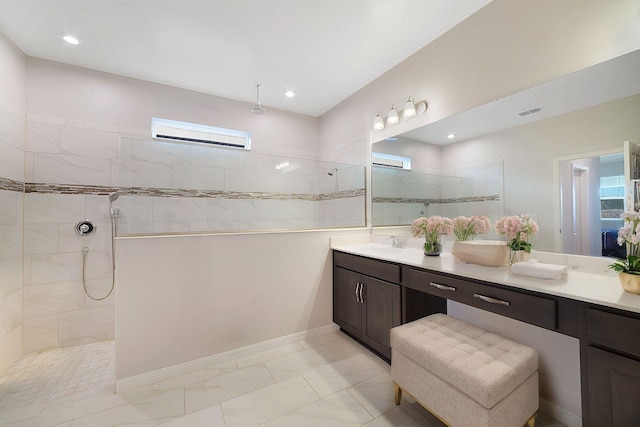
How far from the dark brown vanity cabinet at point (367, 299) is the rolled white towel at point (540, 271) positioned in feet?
2.36

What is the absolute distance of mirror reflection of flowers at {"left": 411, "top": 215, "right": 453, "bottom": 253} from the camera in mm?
1968

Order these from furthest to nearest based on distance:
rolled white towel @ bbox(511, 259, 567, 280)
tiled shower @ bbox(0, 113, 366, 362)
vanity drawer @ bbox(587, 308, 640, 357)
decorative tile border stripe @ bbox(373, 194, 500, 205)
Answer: tiled shower @ bbox(0, 113, 366, 362) < decorative tile border stripe @ bbox(373, 194, 500, 205) < rolled white towel @ bbox(511, 259, 567, 280) < vanity drawer @ bbox(587, 308, 640, 357)

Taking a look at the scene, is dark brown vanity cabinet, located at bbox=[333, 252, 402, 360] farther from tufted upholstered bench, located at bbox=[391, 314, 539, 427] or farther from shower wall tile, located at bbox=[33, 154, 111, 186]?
shower wall tile, located at bbox=[33, 154, 111, 186]

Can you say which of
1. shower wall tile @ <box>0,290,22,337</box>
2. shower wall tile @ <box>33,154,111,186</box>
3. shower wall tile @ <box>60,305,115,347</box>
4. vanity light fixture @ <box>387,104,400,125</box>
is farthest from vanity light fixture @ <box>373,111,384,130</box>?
shower wall tile @ <box>0,290,22,337</box>

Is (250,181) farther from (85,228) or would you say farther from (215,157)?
(85,228)

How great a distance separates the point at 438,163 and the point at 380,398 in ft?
6.06

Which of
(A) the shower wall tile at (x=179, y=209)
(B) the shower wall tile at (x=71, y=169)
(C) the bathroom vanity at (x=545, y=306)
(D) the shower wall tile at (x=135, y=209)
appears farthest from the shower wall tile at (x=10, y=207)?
(C) the bathroom vanity at (x=545, y=306)

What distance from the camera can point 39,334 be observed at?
2.31 metres

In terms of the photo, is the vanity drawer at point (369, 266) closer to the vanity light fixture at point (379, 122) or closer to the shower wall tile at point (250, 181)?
the shower wall tile at point (250, 181)

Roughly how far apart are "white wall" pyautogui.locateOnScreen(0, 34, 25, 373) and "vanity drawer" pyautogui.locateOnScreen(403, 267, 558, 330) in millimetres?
3085

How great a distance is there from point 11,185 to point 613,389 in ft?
12.6

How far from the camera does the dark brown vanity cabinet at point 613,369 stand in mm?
943

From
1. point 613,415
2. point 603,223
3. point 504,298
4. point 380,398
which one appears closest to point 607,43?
point 603,223

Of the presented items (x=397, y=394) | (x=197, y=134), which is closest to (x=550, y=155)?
(x=397, y=394)
